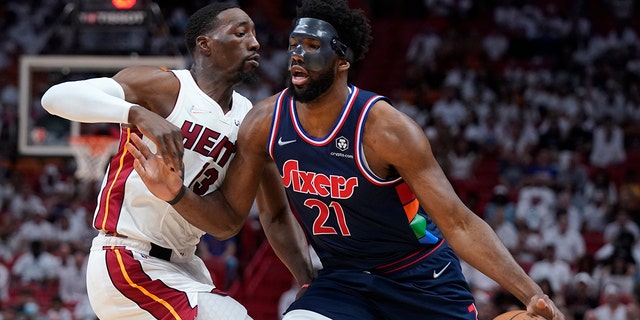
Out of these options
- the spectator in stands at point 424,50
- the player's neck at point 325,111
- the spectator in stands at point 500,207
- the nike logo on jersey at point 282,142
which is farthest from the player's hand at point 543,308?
the spectator in stands at point 424,50

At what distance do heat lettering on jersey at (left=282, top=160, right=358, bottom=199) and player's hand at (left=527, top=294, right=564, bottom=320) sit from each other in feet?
3.19

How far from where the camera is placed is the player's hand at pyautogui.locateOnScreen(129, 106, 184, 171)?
459cm

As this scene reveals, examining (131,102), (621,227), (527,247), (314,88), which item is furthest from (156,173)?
(621,227)

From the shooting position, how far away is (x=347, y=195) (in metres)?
4.73

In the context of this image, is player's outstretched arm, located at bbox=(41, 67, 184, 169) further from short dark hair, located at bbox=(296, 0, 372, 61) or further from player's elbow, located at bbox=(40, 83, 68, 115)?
short dark hair, located at bbox=(296, 0, 372, 61)

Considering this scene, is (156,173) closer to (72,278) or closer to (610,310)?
(610,310)

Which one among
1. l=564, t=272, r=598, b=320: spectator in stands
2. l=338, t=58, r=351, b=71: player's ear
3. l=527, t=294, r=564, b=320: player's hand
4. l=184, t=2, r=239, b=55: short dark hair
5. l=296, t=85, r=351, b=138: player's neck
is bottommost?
l=564, t=272, r=598, b=320: spectator in stands

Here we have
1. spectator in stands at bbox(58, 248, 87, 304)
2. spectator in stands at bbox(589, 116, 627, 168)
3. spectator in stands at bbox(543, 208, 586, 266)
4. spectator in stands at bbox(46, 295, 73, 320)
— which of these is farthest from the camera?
spectator in stands at bbox(589, 116, 627, 168)

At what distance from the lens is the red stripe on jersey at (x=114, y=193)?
197 inches

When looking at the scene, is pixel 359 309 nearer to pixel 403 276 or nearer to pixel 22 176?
pixel 403 276

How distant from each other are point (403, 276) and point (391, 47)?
645 inches

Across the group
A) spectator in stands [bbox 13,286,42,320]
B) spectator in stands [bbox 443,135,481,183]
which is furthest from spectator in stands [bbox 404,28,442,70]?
spectator in stands [bbox 13,286,42,320]

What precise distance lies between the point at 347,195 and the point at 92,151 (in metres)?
7.78

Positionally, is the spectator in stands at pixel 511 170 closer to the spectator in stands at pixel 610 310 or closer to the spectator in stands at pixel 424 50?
the spectator in stands at pixel 424 50
